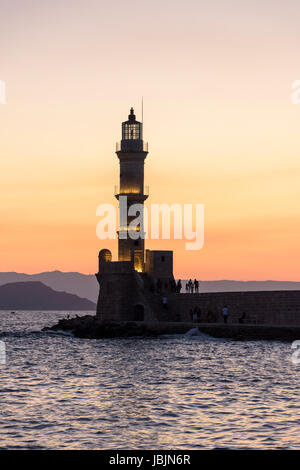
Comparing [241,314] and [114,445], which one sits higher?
[241,314]

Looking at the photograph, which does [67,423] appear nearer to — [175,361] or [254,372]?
[254,372]

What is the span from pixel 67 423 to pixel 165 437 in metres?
2.92

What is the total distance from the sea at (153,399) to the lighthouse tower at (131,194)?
18417 mm

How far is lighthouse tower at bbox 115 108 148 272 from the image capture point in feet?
198

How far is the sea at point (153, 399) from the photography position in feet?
58.7

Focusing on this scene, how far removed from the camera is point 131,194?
197 feet

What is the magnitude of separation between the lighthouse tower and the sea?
18.4 metres

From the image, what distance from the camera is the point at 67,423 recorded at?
64.8ft

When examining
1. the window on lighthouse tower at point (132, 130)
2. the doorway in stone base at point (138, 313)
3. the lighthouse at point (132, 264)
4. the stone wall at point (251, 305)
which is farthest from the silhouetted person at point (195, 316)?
the window on lighthouse tower at point (132, 130)

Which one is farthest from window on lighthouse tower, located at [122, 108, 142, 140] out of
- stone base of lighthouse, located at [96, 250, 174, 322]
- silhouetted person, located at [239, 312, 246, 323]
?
silhouetted person, located at [239, 312, 246, 323]

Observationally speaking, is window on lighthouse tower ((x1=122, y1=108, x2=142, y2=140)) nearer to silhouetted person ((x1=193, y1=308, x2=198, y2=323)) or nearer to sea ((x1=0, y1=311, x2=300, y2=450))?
silhouetted person ((x1=193, y1=308, x2=198, y2=323))

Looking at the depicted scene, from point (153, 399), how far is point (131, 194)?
37.2 m

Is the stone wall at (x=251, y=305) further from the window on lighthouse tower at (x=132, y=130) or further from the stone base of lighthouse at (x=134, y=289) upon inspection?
the window on lighthouse tower at (x=132, y=130)
